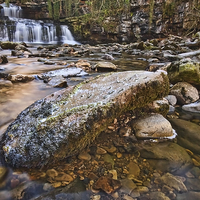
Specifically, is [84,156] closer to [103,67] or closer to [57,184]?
[57,184]

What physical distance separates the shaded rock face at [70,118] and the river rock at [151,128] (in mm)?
240

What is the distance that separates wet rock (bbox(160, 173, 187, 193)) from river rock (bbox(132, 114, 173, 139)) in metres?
0.61

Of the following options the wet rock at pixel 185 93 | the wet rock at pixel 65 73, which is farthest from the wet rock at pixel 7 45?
the wet rock at pixel 185 93

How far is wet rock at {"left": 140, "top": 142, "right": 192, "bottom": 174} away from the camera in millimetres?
1753

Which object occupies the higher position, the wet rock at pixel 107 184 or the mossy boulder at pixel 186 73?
the mossy boulder at pixel 186 73

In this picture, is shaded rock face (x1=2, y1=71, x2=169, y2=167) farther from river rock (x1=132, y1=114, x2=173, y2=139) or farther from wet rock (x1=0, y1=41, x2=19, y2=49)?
wet rock (x1=0, y1=41, x2=19, y2=49)

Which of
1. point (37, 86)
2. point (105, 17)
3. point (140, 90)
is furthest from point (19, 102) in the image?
point (105, 17)

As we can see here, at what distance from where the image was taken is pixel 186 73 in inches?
146

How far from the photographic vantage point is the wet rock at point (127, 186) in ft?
4.81

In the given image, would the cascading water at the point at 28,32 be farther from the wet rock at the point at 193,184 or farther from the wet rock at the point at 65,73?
the wet rock at the point at 193,184

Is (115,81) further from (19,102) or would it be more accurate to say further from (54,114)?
(19,102)

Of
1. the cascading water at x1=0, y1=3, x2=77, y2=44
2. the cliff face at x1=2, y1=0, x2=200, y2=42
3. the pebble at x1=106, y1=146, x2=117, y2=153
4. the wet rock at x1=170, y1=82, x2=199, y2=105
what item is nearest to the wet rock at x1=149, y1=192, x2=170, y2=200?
the pebble at x1=106, y1=146, x2=117, y2=153

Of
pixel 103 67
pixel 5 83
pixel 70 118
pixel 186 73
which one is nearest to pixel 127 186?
pixel 70 118

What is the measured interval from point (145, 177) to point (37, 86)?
336 centimetres
